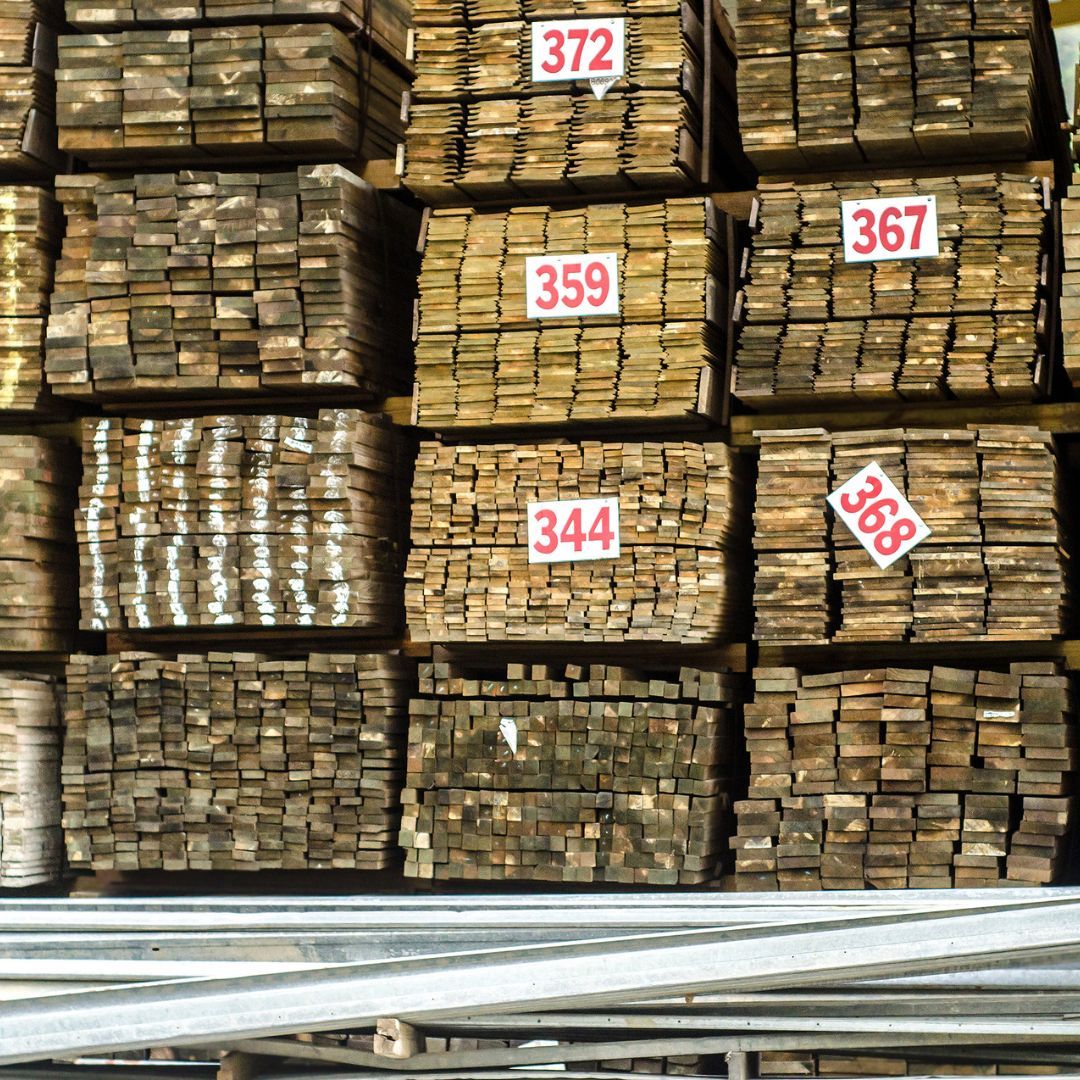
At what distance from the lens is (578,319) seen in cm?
809

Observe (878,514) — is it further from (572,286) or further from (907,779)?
(572,286)

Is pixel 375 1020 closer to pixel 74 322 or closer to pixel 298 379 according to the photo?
pixel 298 379

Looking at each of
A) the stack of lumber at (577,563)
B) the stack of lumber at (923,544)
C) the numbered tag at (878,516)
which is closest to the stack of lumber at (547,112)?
the stack of lumber at (577,563)

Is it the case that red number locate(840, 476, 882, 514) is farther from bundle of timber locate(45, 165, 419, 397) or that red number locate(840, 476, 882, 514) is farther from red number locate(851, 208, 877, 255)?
bundle of timber locate(45, 165, 419, 397)

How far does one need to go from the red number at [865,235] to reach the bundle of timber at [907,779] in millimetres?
1693

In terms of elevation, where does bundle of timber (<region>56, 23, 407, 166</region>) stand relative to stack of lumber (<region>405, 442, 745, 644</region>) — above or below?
above

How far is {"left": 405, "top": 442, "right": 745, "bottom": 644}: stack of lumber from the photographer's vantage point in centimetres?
786

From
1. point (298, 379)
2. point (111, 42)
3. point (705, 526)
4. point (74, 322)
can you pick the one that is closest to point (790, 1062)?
point (705, 526)

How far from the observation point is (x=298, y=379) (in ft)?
27.3

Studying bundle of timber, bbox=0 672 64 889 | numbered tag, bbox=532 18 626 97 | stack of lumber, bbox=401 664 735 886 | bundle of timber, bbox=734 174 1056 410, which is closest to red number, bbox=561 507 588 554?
stack of lumber, bbox=401 664 735 886

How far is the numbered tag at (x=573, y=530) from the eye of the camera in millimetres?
7914

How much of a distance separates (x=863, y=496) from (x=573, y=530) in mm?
1184

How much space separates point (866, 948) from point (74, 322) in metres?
4.84

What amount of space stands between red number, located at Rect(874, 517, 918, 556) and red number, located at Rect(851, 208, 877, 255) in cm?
110
